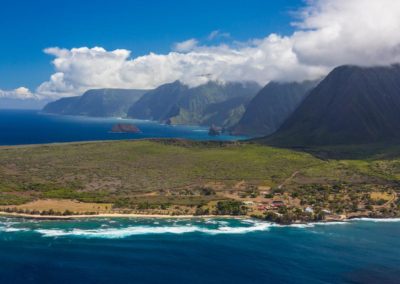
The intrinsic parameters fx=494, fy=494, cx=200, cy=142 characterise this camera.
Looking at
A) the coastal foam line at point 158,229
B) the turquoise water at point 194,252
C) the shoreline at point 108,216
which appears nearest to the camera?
the turquoise water at point 194,252

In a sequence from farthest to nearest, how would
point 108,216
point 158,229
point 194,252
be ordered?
point 108,216 → point 158,229 → point 194,252

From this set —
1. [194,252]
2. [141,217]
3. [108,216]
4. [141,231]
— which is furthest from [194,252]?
[108,216]

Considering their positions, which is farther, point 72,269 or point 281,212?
point 281,212

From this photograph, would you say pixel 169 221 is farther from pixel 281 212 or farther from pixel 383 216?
pixel 383 216

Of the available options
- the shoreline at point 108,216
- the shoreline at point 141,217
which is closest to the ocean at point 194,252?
the shoreline at point 141,217

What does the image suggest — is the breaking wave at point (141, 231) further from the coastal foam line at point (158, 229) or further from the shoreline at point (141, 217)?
the shoreline at point (141, 217)

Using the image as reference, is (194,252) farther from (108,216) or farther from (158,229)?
(108,216)

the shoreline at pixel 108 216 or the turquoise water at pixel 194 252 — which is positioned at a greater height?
the shoreline at pixel 108 216

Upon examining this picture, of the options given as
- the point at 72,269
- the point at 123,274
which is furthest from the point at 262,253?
the point at 72,269

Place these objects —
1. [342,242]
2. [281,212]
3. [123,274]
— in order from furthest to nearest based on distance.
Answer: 1. [281,212]
2. [342,242]
3. [123,274]
